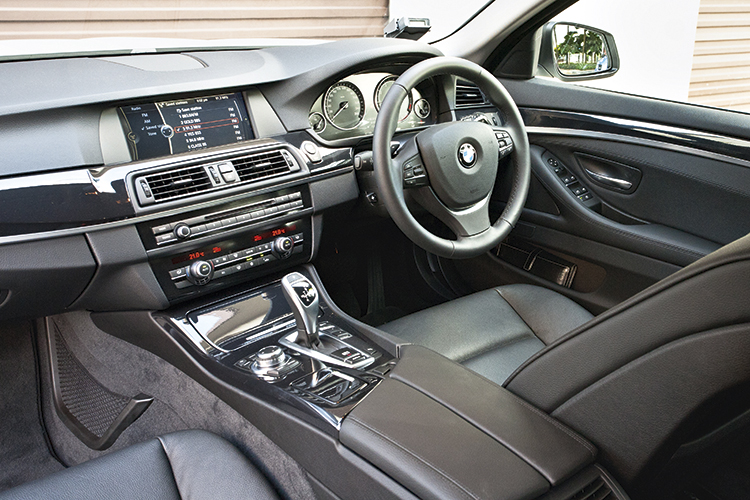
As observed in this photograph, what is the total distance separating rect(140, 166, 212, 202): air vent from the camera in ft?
4.33

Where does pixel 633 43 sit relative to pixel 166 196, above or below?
above

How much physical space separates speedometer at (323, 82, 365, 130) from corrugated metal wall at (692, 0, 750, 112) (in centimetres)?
101

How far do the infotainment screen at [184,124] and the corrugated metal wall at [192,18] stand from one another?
1.59 feet

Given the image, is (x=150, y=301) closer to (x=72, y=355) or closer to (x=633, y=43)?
(x=72, y=355)

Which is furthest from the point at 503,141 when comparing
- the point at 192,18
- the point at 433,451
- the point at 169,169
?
the point at 192,18

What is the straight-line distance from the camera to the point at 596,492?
0.84 metres

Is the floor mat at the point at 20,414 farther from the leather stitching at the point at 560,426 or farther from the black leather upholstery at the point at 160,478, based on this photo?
the leather stitching at the point at 560,426

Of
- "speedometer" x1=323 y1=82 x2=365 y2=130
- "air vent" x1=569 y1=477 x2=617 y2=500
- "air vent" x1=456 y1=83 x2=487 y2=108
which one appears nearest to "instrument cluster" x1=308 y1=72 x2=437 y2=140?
"speedometer" x1=323 y1=82 x2=365 y2=130

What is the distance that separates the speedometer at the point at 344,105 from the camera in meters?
Result: 1.70

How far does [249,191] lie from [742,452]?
114 cm

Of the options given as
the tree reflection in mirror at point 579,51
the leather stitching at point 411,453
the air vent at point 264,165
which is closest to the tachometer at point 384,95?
the air vent at point 264,165

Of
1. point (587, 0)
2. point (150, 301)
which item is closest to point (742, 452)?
point (150, 301)

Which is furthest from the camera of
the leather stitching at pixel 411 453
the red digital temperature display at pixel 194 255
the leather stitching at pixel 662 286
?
the red digital temperature display at pixel 194 255

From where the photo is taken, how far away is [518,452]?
861 mm
